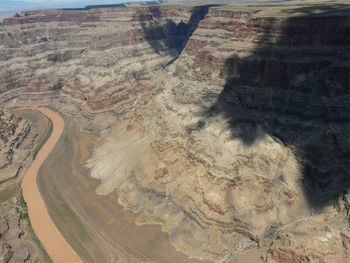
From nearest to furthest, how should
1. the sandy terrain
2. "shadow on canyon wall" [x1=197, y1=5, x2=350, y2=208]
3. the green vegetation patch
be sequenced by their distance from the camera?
"shadow on canyon wall" [x1=197, y1=5, x2=350, y2=208] → the sandy terrain → the green vegetation patch

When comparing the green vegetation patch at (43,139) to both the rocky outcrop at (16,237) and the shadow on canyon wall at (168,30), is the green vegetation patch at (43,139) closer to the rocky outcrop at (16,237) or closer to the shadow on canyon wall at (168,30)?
the rocky outcrop at (16,237)

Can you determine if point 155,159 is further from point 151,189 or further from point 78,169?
point 78,169

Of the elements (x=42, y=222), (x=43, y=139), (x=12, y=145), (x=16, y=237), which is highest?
(x=12, y=145)

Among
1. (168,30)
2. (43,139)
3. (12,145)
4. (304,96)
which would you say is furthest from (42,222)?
(168,30)

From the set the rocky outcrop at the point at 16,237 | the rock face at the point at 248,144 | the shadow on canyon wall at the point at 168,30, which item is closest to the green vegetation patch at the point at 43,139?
the rock face at the point at 248,144

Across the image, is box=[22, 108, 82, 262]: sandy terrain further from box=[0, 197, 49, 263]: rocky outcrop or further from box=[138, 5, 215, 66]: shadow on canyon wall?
box=[138, 5, 215, 66]: shadow on canyon wall

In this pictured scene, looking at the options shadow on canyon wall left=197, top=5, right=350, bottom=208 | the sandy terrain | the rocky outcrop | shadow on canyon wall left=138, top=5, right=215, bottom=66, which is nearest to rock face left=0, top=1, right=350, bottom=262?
shadow on canyon wall left=197, top=5, right=350, bottom=208

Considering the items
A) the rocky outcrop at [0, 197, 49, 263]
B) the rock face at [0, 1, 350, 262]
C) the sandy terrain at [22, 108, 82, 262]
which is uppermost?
the rock face at [0, 1, 350, 262]

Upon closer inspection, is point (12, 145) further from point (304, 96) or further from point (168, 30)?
point (168, 30)
